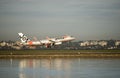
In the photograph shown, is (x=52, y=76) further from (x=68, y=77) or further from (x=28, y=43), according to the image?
(x=28, y=43)

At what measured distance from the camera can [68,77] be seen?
40688mm

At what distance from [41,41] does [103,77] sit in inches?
4433

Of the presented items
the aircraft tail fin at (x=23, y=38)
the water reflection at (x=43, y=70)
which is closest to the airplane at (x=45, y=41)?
the aircraft tail fin at (x=23, y=38)

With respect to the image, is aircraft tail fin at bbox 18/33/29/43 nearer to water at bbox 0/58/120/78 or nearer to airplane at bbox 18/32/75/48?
airplane at bbox 18/32/75/48

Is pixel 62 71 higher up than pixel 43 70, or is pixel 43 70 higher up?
pixel 43 70

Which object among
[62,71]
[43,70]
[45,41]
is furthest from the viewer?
[45,41]

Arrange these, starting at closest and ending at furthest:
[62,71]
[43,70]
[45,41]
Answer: [62,71] → [43,70] → [45,41]

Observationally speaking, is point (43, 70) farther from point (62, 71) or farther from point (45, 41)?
point (45, 41)

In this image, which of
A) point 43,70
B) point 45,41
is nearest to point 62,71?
point 43,70

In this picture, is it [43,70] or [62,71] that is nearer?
[62,71]

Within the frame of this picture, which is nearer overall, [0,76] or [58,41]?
[0,76]

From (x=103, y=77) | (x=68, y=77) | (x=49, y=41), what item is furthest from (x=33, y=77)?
(x=49, y=41)

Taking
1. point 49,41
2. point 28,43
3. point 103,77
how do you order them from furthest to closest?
point 28,43
point 49,41
point 103,77

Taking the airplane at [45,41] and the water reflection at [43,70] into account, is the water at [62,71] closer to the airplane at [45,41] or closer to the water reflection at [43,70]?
the water reflection at [43,70]
